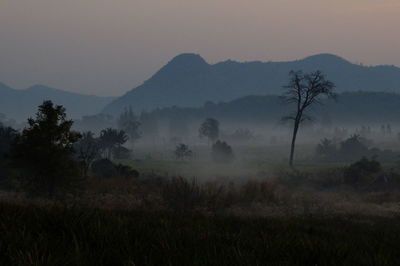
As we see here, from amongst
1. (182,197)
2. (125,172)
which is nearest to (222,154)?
(125,172)

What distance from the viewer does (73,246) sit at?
11.1ft

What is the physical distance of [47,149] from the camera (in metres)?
16.4

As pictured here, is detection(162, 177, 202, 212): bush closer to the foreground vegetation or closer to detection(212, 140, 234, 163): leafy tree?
the foreground vegetation

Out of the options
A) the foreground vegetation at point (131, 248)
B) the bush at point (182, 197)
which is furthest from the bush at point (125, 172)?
the foreground vegetation at point (131, 248)

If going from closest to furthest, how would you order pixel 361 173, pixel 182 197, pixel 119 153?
pixel 182 197 < pixel 361 173 < pixel 119 153

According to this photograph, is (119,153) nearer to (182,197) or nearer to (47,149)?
(182,197)

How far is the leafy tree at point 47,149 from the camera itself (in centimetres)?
1641

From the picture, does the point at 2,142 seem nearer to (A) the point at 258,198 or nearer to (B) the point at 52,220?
(A) the point at 258,198

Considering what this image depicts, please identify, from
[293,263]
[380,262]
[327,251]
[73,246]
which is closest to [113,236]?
[73,246]

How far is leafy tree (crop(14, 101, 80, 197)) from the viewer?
53.8 feet

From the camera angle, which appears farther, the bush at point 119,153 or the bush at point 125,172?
the bush at point 119,153

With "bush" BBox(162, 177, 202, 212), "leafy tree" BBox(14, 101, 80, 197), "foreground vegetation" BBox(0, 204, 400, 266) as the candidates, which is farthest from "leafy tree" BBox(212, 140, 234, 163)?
"foreground vegetation" BBox(0, 204, 400, 266)

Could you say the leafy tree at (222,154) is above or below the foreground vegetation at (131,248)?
above

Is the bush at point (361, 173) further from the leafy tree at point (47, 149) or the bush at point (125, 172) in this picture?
the leafy tree at point (47, 149)
